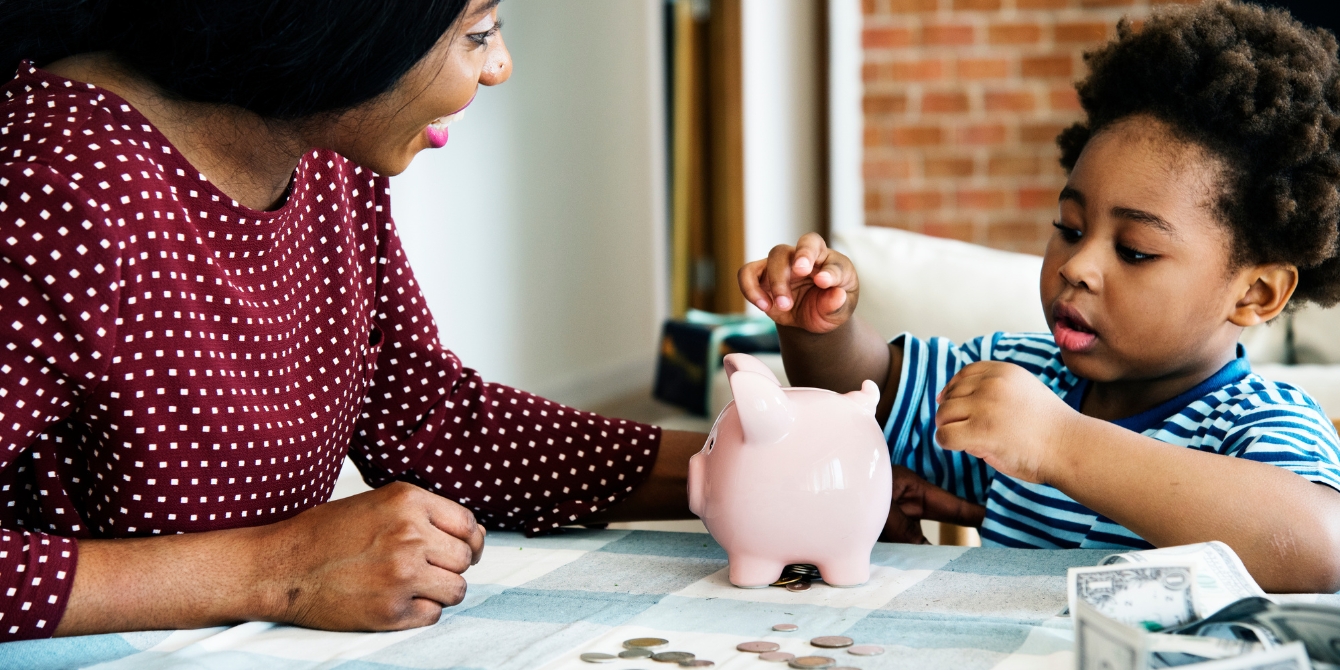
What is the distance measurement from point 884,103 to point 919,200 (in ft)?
1.17

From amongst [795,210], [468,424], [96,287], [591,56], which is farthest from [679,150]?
[96,287]

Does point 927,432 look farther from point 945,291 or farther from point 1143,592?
point 945,291

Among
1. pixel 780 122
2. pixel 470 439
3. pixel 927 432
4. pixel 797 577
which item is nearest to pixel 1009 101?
pixel 780 122

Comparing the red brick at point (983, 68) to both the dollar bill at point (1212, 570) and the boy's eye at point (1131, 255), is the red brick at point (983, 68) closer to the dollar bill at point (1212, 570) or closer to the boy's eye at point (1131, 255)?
the boy's eye at point (1131, 255)

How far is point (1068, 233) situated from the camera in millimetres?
1066

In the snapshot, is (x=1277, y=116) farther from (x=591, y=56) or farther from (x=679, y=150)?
(x=679, y=150)

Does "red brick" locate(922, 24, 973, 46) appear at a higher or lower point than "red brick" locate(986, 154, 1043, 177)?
higher

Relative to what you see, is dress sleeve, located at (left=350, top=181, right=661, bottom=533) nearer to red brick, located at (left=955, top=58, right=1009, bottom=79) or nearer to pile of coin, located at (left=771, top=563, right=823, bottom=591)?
pile of coin, located at (left=771, top=563, right=823, bottom=591)

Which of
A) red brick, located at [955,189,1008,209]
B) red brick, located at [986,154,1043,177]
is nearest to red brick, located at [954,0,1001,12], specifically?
red brick, located at [986,154,1043,177]

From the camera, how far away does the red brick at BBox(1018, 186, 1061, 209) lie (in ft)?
13.0

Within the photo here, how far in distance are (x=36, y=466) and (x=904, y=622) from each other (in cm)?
59

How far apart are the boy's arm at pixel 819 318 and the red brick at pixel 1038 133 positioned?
2933 mm

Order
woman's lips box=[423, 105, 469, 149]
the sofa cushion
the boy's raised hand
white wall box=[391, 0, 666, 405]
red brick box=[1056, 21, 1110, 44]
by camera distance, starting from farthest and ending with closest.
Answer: red brick box=[1056, 21, 1110, 44] → white wall box=[391, 0, 666, 405] → the sofa cushion → the boy's raised hand → woman's lips box=[423, 105, 469, 149]

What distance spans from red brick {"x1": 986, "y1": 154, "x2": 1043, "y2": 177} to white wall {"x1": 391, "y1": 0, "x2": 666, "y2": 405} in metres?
1.27
